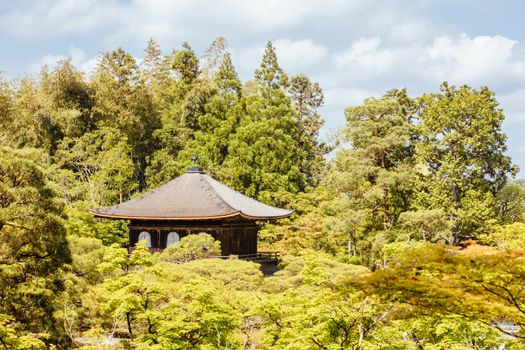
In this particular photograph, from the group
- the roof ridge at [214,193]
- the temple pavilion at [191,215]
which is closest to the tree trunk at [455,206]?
the temple pavilion at [191,215]

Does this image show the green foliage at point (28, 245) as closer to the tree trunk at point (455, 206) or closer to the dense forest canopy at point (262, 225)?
the dense forest canopy at point (262, 225)

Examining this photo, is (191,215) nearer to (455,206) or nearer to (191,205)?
(191,205)

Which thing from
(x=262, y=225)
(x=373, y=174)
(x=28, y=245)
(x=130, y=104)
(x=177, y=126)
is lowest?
(x=262, y=225)

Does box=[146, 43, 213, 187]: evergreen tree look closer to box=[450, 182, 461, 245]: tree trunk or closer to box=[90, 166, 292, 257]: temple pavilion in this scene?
box=[90, 166, 292, 257]: temple pavilion

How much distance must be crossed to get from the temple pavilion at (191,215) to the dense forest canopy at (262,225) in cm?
187

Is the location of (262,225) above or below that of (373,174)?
below

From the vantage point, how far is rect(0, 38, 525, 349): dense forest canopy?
849 centimetres

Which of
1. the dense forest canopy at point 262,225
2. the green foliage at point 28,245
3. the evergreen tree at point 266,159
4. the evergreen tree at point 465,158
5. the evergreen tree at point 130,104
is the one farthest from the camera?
the evergreen tree at point 130,104

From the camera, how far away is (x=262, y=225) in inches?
1226

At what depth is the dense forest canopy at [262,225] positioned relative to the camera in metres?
8.49

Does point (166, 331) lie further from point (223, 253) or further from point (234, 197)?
point (234, 197)

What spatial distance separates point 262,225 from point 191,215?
26.2 feet

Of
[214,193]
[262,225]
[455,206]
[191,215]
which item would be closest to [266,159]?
[262,225]

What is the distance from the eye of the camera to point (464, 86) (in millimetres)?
23797
